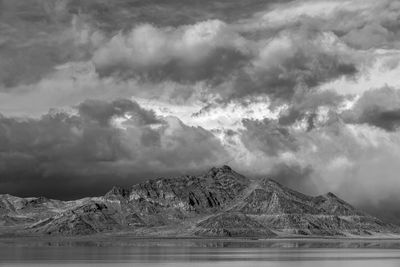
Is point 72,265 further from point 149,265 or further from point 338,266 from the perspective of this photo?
point 338,266

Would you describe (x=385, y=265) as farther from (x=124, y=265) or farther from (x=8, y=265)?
(x=8, y=265)

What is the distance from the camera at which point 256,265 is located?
187250 millimetres

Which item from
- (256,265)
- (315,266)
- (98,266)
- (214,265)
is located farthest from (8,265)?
(315,266)

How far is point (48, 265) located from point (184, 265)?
37.4 meters

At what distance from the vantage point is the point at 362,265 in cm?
18612

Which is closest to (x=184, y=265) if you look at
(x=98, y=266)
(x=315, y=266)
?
(x=98, y=266)

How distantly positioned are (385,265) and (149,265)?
210ft

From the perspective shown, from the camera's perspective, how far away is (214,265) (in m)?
189

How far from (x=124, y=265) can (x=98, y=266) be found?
23.6 feet

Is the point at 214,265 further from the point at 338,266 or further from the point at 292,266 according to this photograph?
the point at 338,266

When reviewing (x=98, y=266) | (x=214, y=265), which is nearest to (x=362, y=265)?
(x=214, y=265)

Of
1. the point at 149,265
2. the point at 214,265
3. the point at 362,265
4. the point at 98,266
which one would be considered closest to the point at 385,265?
the point at 362,265

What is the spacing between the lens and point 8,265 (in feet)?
618

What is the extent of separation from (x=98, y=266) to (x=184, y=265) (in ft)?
75.5
